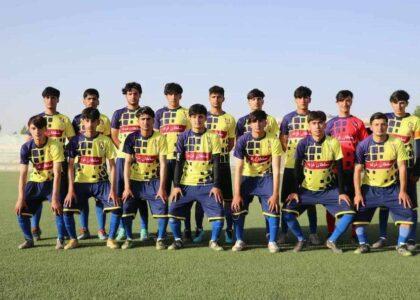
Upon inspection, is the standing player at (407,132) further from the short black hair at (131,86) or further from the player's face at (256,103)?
the short black hair at (131,86)

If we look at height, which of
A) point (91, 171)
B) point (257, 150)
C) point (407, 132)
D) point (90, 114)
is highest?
point (90, 114)

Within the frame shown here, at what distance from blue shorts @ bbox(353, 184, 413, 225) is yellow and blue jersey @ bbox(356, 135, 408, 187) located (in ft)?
0.25

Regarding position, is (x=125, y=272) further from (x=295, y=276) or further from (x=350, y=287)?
(x=350, y=287)

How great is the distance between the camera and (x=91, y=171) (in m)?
5.61

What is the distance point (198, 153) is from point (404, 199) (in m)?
2.58

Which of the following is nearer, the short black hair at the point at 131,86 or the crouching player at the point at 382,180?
the crouching player at the point at 382,180

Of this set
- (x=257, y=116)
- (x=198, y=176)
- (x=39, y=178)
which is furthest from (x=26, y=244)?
(x=257, y=116)

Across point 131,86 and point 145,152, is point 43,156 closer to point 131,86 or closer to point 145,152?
point 145,152

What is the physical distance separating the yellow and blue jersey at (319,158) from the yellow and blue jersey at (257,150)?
0.31 metres

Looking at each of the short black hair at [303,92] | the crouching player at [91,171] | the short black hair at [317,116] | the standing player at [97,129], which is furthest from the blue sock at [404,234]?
the standing player at [97,129]

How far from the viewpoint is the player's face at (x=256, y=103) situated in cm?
595

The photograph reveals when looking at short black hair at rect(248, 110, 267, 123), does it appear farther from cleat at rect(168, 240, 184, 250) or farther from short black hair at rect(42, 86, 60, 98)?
short black hair at rect(42, 86, 60, 98)

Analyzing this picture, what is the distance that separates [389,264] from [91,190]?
3.70m

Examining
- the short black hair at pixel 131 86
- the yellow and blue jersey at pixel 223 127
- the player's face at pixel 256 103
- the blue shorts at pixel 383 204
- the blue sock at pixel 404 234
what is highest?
the short black hair at pixel 131 86
